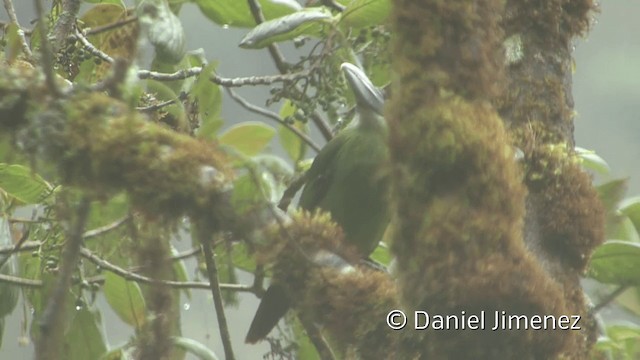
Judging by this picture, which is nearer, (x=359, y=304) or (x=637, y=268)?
(x=359, y=304)

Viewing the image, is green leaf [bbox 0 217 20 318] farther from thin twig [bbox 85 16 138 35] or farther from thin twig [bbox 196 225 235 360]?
thin twig [bbox 196 225 235 360]

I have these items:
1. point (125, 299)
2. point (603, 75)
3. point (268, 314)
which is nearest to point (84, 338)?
point (125, 299)

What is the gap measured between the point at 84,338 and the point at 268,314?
0.39m

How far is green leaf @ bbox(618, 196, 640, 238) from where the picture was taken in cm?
205

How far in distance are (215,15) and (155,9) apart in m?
0.24

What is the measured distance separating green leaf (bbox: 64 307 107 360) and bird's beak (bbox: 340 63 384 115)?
699 millimetres

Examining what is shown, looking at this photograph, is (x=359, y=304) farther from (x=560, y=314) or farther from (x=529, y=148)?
(x=529, y=148)

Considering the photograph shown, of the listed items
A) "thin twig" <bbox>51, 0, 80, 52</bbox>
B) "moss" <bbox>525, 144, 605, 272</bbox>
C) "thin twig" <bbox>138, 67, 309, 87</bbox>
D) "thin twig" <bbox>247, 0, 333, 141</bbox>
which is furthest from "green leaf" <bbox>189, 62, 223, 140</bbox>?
"moss" <bbox>525, 144, 605, 272</bbox>

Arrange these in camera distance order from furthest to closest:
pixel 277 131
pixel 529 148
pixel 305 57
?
pixel 277 131, pixel 305 57, pixel 529 148

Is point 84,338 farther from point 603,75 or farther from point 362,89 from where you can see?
point 603,75

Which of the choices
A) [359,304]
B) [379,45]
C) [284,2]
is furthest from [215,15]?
[359,304]

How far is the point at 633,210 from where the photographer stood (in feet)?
6.74

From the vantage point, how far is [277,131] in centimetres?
258

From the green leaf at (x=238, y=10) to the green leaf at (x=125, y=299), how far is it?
1.83 feet
